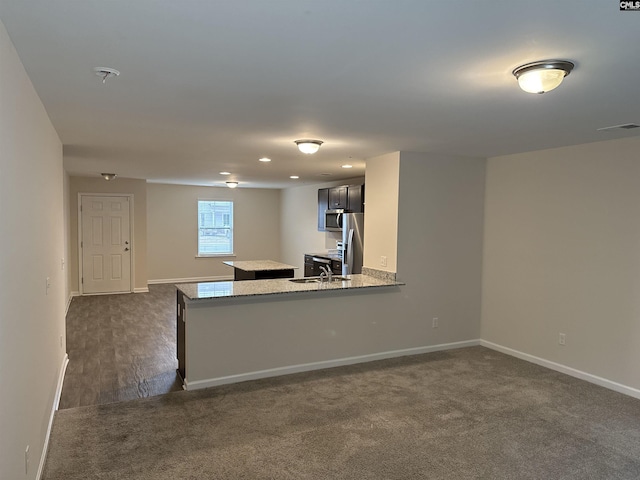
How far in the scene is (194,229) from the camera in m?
10.0

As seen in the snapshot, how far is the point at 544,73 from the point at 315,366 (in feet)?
11.2

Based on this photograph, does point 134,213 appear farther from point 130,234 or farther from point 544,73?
point 544,73

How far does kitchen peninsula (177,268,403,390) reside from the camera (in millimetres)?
3963

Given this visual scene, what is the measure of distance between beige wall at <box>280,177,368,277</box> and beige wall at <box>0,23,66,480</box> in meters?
5.45

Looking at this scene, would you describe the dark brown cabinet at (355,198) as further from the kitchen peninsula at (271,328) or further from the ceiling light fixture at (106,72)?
the ceiling light fixture at (106,72)

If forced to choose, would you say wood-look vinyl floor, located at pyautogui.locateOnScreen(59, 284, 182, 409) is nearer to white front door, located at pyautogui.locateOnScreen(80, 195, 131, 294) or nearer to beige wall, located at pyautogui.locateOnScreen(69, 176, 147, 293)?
white front door, located at pyautogui.locateOnScreen(80, 195, 131, 294)

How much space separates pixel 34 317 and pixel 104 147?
105 inches

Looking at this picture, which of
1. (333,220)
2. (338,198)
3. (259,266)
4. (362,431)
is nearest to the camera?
(362,431)

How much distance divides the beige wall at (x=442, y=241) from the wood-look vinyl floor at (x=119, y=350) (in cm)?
276

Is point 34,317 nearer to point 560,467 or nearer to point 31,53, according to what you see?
point 31,53

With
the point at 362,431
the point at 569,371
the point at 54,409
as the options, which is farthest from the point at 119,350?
the point at 569,371

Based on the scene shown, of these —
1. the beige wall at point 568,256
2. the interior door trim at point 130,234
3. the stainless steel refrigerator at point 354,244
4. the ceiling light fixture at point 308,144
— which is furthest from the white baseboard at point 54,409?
the beige wall at point 568,256

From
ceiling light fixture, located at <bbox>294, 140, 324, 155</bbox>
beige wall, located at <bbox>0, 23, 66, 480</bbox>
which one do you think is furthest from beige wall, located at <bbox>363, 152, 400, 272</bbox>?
beige wall, located at <bbox>0, 23, 66, 480</bbox>

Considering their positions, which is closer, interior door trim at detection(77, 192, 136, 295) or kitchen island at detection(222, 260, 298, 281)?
kitchen island at detection(222, 260, 298, 281)
